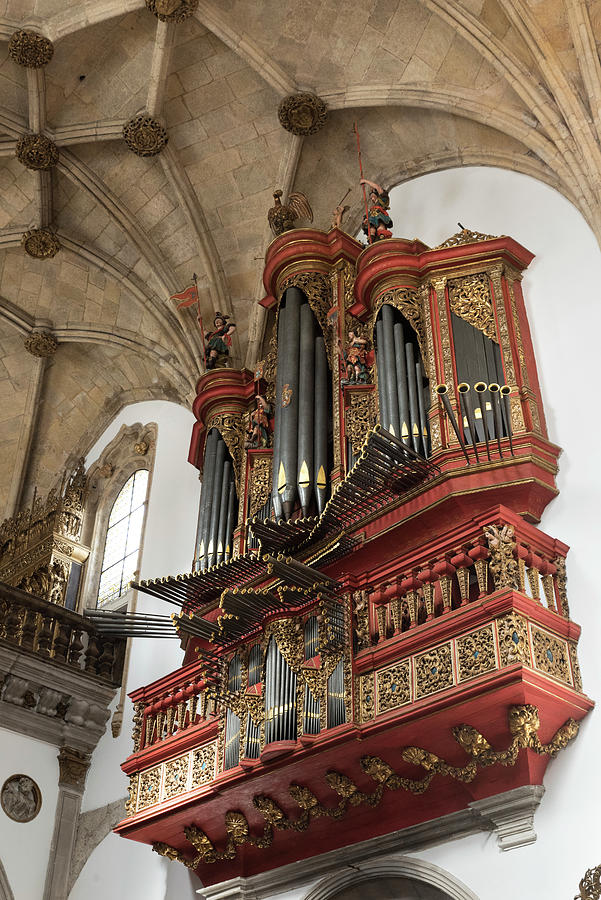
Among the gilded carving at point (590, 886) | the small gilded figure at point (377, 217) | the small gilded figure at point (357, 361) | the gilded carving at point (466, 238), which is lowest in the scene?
the gilded carving at point (590, 886)

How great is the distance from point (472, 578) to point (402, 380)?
6.68 ft

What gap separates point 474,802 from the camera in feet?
24.4

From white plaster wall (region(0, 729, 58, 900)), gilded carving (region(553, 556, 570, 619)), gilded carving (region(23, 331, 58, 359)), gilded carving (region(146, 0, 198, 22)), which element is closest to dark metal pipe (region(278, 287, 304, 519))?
gilded carving (region(553, 556, 570, 619))

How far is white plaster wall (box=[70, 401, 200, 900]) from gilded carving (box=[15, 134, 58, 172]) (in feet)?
11.9

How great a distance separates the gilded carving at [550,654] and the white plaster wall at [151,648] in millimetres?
5178

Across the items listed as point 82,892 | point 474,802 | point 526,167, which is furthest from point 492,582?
point 82,892

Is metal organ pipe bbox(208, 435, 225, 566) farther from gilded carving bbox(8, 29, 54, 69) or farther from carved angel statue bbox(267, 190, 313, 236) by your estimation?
gilded carving bbox(8, 29, 54, 69)

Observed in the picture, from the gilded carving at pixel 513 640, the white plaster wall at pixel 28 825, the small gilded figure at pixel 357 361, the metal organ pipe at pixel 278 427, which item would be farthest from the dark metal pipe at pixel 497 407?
the white plaster wall at pixel 28 825

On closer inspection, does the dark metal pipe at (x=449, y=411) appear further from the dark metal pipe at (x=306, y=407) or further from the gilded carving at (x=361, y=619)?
the dark metal pipe at (x=306, y=407)

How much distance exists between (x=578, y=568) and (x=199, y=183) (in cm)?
815

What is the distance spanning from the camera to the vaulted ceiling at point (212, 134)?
35.1 ft

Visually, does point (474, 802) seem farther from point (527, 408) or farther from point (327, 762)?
point (527, 408)

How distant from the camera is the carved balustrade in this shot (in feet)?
24.1

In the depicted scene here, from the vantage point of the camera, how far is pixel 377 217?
35.6 feet
